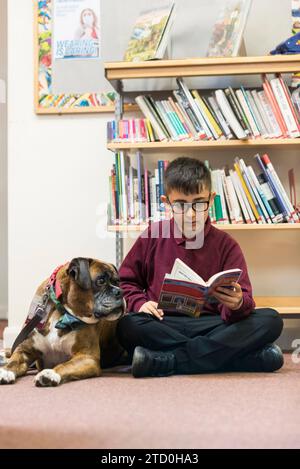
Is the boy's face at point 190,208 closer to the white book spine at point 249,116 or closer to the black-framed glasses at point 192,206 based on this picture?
the black-framed glasses at point 192,206

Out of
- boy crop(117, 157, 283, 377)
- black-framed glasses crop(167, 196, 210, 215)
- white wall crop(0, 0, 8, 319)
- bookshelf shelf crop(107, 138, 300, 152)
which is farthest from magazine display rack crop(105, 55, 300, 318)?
white wall crop(0, 0, 8, 319)

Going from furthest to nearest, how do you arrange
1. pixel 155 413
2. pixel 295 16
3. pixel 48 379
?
pixel 295 16
pixel 48 379
pixel 155 413

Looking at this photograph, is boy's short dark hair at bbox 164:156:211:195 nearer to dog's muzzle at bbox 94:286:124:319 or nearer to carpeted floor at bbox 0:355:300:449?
dog's muzzle at bbox 94:286:124:319

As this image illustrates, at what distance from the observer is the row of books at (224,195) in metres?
2.49

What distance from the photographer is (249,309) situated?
1.90m

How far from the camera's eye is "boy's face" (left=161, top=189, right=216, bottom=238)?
198cm

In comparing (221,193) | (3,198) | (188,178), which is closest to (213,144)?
(221,193)

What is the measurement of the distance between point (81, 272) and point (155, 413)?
555mm

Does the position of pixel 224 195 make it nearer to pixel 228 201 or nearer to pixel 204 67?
pixel 228 201

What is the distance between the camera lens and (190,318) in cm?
197

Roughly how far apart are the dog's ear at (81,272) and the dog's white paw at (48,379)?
0.27 metres

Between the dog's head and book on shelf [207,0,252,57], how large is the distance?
115 cm
